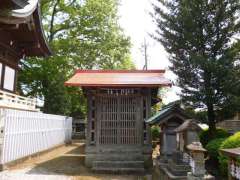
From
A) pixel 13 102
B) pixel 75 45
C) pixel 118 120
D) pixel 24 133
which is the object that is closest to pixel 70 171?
pixel 24 133

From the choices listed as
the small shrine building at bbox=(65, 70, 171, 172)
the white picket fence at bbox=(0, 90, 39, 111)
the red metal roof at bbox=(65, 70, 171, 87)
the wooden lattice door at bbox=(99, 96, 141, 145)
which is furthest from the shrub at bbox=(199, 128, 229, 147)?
the white picket fence at bbox=(0, 90, 39, 111)

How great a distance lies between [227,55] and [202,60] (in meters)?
1.41

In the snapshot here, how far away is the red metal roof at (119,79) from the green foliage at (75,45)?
36.9 ft

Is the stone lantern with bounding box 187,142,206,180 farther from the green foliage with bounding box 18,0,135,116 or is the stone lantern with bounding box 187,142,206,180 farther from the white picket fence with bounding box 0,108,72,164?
the green foliage with bounding box 18,0,135,116

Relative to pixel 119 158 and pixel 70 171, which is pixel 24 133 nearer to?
pixel 70 171

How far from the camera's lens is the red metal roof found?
12.9 m

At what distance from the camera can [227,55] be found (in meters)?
14.9

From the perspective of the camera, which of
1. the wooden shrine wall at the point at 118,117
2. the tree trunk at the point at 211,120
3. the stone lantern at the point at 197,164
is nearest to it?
the stone lantern at the point at 197,164

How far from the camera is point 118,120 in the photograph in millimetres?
13531

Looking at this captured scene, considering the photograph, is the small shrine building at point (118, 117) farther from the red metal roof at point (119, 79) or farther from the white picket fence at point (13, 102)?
the white picket fence at point (13, 102)

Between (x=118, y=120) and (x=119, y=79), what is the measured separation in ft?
6.62

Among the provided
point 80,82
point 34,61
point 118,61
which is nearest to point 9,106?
point 80,82

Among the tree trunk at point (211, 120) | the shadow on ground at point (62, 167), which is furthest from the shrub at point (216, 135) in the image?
the shadow on ground at point (62, 167)

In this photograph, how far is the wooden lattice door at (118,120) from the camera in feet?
44.3
